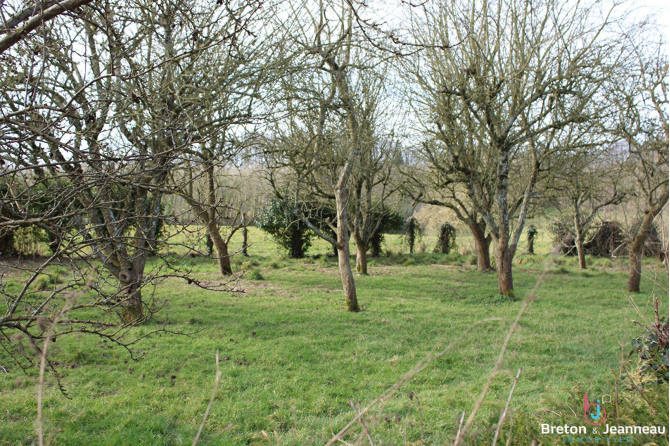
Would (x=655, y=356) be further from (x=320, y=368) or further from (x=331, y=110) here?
(x=331, y=110)

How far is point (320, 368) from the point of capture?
628 cm

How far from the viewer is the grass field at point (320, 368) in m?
4.24

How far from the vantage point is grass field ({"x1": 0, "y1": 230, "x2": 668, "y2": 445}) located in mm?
4242

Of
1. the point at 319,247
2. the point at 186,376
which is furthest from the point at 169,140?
the point at 319,247

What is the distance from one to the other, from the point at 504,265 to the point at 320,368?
687 centimetres

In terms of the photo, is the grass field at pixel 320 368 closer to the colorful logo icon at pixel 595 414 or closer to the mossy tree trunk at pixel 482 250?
the colorful logo icon at pixel 595 414

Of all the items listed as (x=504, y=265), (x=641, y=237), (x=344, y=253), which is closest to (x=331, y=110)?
(x=344, y=253)

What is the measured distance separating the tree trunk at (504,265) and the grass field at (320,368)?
388 millimetres

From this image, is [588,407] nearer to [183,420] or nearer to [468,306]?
[183,420]

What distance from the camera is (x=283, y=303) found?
10.4 metres

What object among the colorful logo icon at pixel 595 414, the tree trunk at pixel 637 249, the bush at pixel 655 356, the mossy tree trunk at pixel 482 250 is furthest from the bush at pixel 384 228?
the colorful logo icon at pixel 595 414

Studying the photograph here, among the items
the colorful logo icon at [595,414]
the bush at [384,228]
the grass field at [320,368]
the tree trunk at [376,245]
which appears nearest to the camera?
the colorful logo icon at [595,414]

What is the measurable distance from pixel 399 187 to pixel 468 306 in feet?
15.7

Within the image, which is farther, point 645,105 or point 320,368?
point 645,105
